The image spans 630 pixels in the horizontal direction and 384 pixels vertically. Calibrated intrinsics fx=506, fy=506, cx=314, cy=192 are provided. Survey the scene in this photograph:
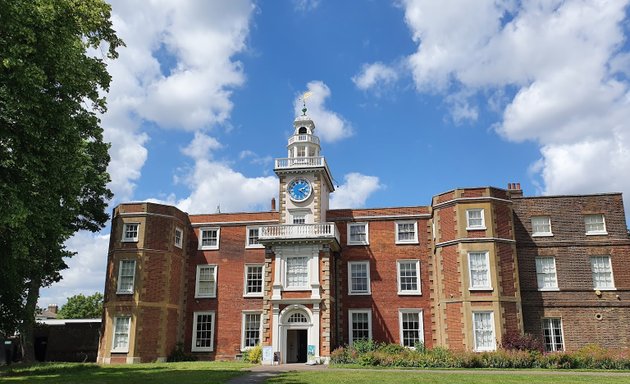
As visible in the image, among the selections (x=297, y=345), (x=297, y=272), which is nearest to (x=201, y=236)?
(x=297, y=272)

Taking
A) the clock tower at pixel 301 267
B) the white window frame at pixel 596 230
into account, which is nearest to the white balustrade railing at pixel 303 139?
the clock tower at pixel 301 267

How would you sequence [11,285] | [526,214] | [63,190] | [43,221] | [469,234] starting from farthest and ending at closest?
[526,214] < [469,234] < [11,285] < [63,190] < [43,221]

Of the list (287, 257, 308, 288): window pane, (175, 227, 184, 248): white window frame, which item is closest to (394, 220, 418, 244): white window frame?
(287, 257, 308, 288): window pane

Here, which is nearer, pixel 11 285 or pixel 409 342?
pixel 11 285

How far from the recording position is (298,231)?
30.0 meters

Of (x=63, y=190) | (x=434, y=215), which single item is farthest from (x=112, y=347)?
(x=434, y=215)

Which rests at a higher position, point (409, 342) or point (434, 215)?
point (434, 215)

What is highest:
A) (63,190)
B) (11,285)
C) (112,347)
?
(63,190)

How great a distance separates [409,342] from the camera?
30234mm

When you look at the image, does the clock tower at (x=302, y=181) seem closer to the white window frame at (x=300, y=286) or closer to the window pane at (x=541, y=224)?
the white window frame at (x=300, y=286)

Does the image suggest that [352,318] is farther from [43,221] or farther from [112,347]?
[43,221]

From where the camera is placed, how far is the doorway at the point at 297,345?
1202 inches

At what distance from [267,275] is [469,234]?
38.7 ft

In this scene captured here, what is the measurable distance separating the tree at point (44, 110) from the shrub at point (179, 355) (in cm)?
1197
